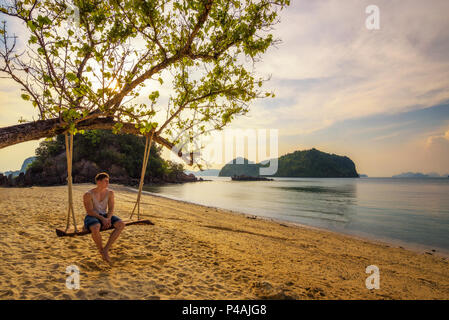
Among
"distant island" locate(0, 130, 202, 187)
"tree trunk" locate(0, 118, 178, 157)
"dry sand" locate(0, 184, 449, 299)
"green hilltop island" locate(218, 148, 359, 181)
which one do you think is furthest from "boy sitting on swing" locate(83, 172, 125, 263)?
"green hilltop island" locate(218, 148, 359, 181)

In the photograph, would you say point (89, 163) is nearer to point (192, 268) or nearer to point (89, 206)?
point (89, 206)

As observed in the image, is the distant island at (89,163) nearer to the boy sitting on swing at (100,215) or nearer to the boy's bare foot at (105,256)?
the boy sitting on swing at (100,215)

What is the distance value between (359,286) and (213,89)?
21.6ft

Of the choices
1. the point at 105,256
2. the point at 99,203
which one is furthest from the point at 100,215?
the point at 105,256

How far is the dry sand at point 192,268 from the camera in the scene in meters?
4.03

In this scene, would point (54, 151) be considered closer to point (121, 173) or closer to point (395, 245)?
point (121, 173)

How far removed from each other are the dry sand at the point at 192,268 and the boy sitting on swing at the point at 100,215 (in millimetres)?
491

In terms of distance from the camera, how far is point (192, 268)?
5.19 m

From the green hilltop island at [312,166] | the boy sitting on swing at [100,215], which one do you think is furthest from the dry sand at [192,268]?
the green hilltop island at [312,166]

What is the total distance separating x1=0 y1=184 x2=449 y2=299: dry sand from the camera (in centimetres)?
403

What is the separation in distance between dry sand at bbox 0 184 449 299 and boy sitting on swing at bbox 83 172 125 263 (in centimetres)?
49

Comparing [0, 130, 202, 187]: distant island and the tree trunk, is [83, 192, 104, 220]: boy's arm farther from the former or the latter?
[0, 130, 202, 187]: distant island

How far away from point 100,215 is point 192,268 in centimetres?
250

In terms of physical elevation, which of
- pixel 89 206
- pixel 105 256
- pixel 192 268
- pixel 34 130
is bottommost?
pixel 192 268
